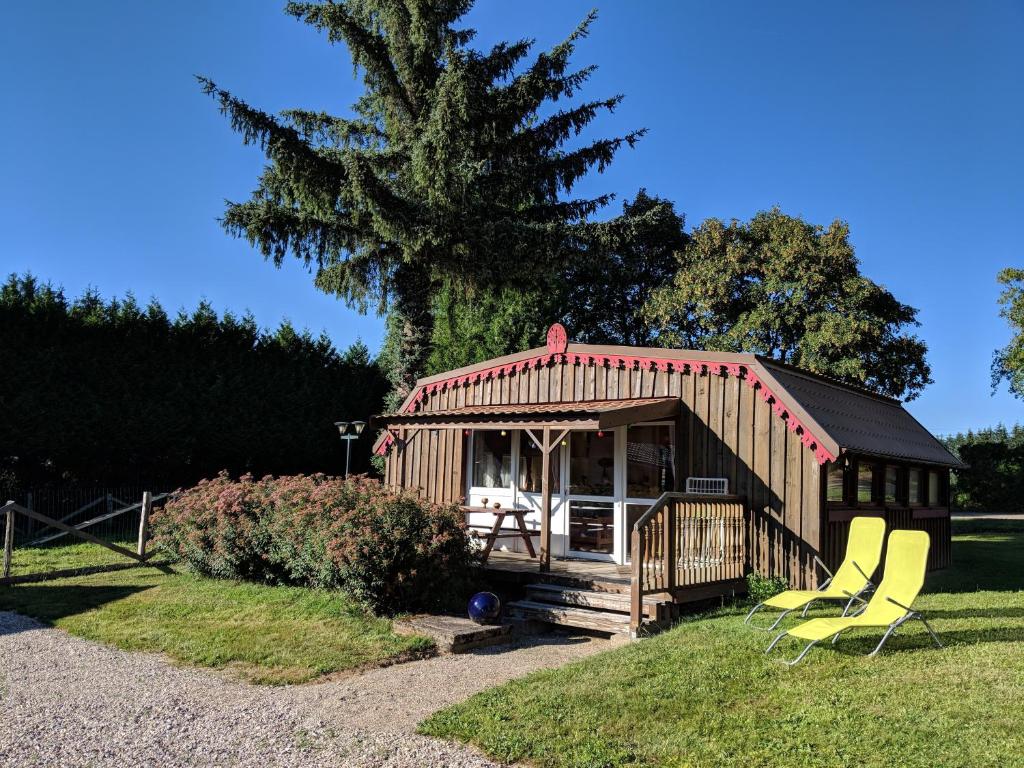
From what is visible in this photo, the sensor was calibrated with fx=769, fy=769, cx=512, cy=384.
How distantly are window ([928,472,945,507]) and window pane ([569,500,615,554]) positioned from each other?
7491 millimetres

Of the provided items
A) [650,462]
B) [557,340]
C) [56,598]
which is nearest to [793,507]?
[650,462]

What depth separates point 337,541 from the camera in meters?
8.95

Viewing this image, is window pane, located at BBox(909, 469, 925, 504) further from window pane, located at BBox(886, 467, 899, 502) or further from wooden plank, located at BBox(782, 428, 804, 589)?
wooden plank, located at BBox(782, 428, 804, 589)

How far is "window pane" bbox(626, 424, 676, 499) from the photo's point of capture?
11422mm

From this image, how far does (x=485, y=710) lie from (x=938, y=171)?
11.9m

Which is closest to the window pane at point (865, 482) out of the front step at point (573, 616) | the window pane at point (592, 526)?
the window pane at point (592, 526)

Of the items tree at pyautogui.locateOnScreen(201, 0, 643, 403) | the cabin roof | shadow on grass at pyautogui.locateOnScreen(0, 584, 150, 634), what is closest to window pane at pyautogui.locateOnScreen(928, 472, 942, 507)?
the cabin roof

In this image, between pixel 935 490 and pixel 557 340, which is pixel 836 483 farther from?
pixel 935 490

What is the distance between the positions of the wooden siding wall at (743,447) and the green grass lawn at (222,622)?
197 inches

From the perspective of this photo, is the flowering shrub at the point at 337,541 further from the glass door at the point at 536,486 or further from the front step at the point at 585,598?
the glass door at the point at 536,486

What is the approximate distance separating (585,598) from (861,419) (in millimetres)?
6222

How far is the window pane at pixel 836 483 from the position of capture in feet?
34.2

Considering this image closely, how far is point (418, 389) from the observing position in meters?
15.0

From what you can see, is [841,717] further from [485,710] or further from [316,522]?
[316,522]
